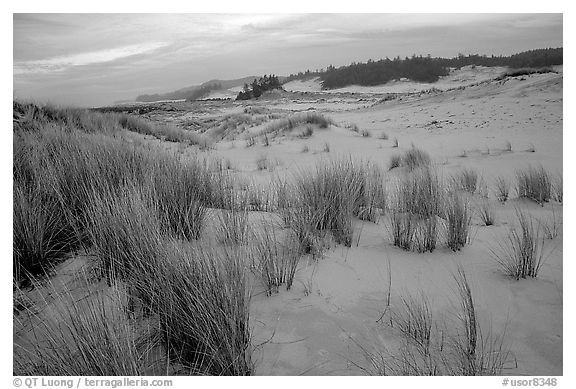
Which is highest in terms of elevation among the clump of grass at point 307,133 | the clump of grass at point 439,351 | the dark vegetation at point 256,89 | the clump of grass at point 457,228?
the dark vegetation at point 256,89

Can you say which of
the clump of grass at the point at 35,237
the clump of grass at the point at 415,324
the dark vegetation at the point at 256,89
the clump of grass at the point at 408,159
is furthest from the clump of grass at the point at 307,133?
the dark vegetation at the point at 256,89

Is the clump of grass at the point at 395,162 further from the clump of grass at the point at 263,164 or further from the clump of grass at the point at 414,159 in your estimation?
the clump of grass at the point at 263,164

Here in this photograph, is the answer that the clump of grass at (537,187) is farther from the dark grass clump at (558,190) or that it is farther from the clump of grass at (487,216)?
the clump of grass at (487,216)

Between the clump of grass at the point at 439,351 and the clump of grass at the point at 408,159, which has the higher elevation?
the clump of grass at the point at 408,159

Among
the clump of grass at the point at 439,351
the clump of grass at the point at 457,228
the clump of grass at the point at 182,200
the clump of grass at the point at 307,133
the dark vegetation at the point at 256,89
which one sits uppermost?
the dark vegetation at the point at 256,89

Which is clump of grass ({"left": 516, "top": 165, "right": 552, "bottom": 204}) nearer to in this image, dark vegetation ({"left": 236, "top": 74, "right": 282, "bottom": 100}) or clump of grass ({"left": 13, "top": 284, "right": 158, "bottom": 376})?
clump of grass ({"left": 13, "top": 284, "right": 158, "bottom": 376})

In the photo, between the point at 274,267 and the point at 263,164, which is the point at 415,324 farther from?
the point at 263,164

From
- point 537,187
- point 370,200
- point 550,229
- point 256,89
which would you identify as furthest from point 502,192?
point 256,89

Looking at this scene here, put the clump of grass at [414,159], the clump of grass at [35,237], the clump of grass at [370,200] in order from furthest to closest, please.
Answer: the clump of grass at [414,159] < the clump of grass at [370,200] < the clump of grass at [35,237]

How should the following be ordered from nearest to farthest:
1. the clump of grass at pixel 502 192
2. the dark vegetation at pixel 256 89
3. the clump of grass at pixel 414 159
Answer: the clump of grass at pixel 502 192 < the clump of grass at pixel 414 159 < the dark vegetation at pixel 256 89

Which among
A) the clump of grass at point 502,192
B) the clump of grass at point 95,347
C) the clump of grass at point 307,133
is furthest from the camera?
the clump of grass at point 307,133

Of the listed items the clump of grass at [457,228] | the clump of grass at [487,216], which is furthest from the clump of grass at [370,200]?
the clump of grass at [487,216]

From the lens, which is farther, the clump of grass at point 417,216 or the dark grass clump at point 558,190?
the dark grass clump at point 558,190

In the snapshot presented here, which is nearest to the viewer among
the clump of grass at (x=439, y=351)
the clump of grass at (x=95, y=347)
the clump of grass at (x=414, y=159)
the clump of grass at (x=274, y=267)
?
the clump of grass at (x=95, y=347)
